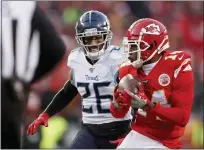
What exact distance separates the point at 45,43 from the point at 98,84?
0.43 metres

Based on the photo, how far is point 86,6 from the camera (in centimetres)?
930

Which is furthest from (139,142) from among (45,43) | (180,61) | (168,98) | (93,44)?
(45,43)

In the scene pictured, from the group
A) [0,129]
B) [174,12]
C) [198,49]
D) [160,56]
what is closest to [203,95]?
[198,49]

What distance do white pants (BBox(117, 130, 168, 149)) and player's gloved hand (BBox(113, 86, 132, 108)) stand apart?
0.26 metres

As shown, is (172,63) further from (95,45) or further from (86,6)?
(86,6)

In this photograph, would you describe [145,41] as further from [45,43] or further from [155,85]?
[45,43]

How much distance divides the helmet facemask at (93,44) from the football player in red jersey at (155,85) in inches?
16.1

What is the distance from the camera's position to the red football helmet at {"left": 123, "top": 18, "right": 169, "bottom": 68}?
4.04 metres

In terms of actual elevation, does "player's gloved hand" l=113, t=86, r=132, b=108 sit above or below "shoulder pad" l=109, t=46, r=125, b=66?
below

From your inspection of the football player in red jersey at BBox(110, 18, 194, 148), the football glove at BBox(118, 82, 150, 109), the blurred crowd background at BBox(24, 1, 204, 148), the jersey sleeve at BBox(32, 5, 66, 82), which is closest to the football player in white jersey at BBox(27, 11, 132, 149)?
the jersey sleeve at BBox(32, 5, 66, 82)

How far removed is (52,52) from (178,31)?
4.77 m

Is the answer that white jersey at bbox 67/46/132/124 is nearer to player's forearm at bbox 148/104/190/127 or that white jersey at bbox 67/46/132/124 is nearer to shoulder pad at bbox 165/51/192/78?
shoulder pad at bbox 165/51/192/78

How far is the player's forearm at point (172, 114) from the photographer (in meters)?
3.85

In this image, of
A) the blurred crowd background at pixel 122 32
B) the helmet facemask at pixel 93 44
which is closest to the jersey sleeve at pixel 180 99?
the helmet facemask at pixel 93 44
